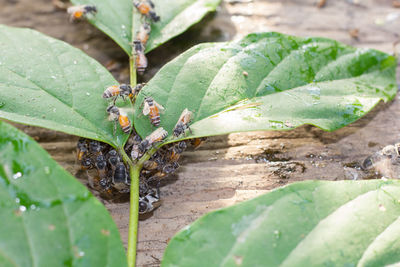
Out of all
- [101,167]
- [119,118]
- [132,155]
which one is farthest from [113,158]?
[119,118]

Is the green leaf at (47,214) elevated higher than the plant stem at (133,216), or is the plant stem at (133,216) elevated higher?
the green leaf at (47,214)

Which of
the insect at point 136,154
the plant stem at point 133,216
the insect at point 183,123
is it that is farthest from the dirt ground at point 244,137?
the insect at point 183,123

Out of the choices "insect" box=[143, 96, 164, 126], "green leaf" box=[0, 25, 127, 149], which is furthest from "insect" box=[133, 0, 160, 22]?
"insect" box=[143, 96, 164, 126]

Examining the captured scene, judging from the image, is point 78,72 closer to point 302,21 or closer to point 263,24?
point 263,24

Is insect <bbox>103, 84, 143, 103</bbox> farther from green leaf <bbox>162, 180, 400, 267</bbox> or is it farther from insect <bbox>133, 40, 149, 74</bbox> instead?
green leaf <bbox>162, 180, 400, 267</bbox>

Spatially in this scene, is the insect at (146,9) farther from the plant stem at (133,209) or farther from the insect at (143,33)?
the plant stem at (133,209)

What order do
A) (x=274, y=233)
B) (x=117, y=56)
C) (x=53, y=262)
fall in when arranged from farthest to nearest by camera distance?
(x=117, y=56), (x=274, y=233), (x=53, y=262)

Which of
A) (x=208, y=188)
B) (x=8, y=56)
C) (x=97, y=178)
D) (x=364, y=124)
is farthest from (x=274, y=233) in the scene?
(x=8, y=56)
